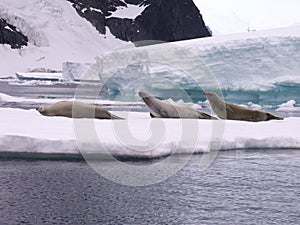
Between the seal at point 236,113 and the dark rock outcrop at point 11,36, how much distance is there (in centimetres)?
9370

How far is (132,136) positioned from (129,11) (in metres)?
118

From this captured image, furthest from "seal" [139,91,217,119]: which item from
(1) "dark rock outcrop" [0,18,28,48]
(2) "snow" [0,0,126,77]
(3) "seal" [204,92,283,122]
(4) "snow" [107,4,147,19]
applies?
(4) "snow" [107,4,147,19]

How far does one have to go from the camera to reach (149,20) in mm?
123125

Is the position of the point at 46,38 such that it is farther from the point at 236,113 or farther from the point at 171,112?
the point at 171,112

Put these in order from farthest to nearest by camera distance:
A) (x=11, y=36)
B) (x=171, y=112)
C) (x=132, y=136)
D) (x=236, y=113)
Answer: (x=11, y=36), (x=236, y=113), (x=171, y=112), (x=132, y=136)

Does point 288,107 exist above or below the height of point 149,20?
below

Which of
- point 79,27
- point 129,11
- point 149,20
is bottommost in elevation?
point 79,27

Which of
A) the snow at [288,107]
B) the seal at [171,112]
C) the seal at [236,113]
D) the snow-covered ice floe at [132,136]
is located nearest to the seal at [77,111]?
the snow-covered ice floe at [132,136]

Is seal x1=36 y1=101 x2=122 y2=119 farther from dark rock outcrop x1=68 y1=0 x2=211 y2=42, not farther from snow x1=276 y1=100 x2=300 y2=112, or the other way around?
dark rock outcrop x1=68 y1=0 x2=211 y2=42

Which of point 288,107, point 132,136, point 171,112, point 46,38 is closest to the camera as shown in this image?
point 132,136

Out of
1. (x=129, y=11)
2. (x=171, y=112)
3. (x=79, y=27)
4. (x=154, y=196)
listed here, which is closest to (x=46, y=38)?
(x=79, y=27)

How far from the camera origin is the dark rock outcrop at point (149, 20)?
122 m

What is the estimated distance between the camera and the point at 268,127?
483 inches

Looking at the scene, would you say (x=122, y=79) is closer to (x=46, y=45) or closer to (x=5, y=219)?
(x=5, y=219)
